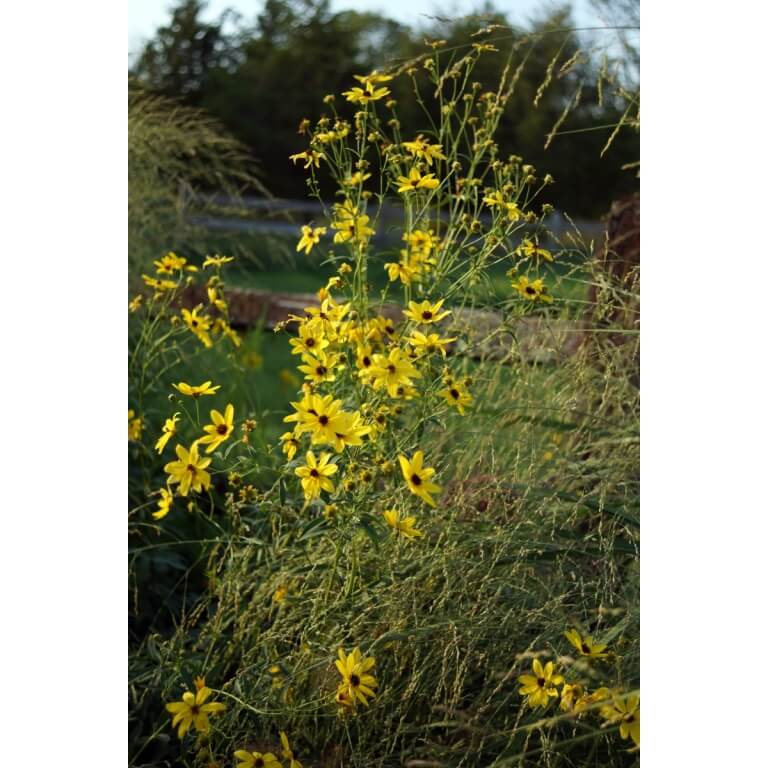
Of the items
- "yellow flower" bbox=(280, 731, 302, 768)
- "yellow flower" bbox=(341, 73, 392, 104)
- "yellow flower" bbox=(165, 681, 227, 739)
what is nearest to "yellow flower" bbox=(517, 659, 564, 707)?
"yellow flower" bbox=(280, 731, 302, 768)

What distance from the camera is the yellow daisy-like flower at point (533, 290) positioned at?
1.47 m

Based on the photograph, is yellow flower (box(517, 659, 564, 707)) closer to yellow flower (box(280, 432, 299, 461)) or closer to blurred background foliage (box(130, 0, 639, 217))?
yellow flower (box(280, 432, 299, 461))

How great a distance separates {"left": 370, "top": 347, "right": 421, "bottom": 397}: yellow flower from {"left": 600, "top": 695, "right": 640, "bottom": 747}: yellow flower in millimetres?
442

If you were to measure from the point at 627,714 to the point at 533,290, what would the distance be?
2.04ft

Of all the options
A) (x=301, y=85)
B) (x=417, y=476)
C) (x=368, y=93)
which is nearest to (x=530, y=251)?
(x=368, y=93)

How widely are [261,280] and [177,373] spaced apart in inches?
176

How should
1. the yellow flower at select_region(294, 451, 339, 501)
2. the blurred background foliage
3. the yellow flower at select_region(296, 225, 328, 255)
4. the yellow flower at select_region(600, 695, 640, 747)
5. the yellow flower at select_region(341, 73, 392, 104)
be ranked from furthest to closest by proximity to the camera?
the blurred background foliage → the yellow flower at select_region(296, 225, 328, 255) → the yellow flower at select_region(341, 73, 392, 104) → the yellow flower at select_region(294, 451, 339, 501) → the yellow flower at select_region(600, 695, 640, 747)

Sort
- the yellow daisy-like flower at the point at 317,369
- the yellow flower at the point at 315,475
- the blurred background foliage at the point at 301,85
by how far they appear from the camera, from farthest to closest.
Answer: the blurred background foliage at the point at 301,85
the yellow daisy-like flower at the point at 317,369
the yellow flower at the point at 315,475

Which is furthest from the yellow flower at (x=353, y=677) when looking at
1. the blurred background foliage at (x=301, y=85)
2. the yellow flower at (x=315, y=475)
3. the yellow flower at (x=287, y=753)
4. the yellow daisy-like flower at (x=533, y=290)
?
the blurred background foliage at (x=301, y=85)

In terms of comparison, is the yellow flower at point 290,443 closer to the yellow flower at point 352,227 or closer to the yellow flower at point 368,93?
the yellow flower at point 352,227

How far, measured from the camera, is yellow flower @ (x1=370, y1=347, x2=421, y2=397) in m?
1.27

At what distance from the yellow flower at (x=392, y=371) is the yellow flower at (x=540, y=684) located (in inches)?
14.5
